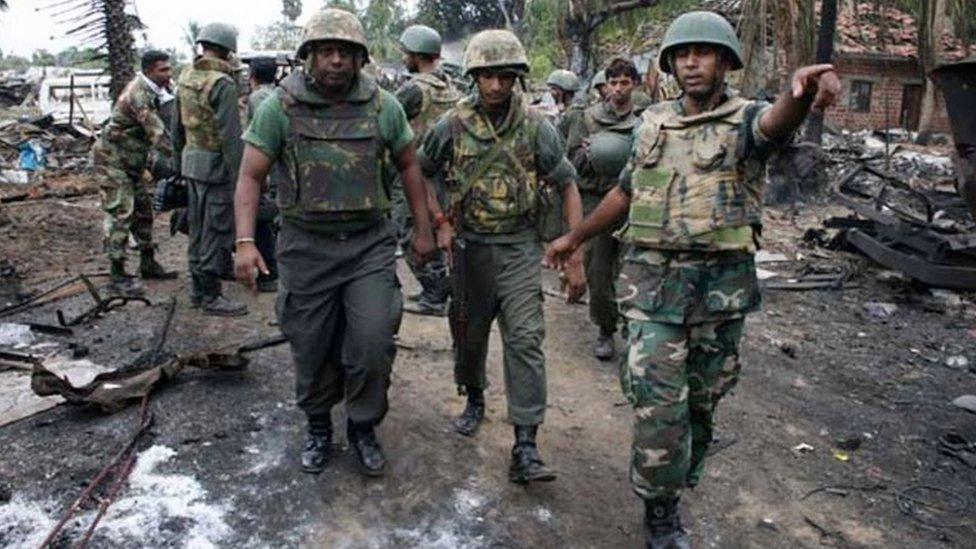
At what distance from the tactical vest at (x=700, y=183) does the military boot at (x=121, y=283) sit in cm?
467

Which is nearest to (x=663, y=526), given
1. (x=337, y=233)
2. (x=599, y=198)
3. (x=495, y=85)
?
(x=337, y=233)

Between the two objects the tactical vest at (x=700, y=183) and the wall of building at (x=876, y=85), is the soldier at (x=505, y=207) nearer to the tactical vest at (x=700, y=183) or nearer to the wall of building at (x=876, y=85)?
the tactical vest at (x=700, y=183)

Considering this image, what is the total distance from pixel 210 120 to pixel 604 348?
10.1ft

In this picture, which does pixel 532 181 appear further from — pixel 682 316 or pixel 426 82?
pixel 426 82

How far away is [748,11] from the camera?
416 inches

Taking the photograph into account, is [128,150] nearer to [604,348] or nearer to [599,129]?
[599,129]

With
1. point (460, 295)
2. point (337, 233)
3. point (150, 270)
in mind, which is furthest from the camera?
point (150, 270)

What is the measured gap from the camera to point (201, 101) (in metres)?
5.55

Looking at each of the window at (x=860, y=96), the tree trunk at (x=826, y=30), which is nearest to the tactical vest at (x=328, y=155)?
the tree trunk at (x=826, y=30)

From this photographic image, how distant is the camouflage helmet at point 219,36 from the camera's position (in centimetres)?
557

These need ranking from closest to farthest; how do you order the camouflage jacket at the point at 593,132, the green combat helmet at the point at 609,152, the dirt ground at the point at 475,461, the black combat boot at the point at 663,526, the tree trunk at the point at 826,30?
the black combat boot at the point at 663,526 → the dirt ground at the point at 475,461 → the green combat helmet at the point at 609,152 → the camouflage jacket at the point at 593,132 → the tree trunk at the point at 826,30

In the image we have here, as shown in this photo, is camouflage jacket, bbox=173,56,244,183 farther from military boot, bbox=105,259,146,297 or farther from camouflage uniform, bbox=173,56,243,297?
military boot, bbox=105,259,146,297

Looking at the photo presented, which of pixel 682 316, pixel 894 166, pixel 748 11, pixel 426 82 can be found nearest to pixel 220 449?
pixel 682 316

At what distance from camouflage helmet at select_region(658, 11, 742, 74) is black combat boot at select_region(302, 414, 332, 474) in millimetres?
2111
